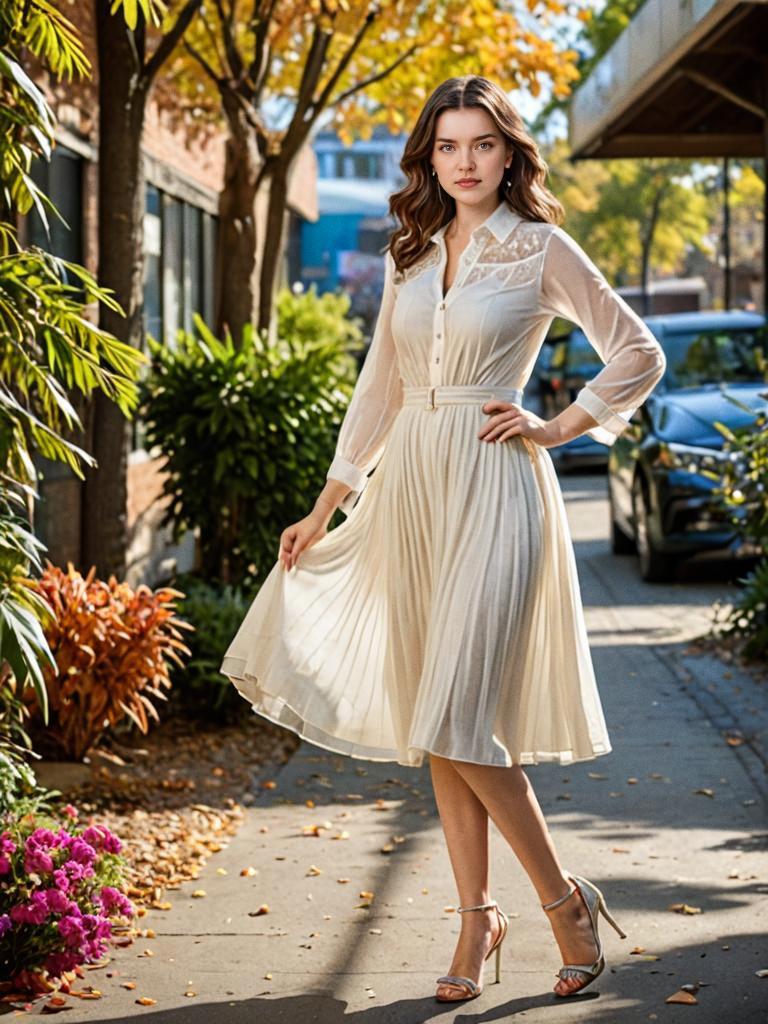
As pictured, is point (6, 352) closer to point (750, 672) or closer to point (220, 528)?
point (220, 528)

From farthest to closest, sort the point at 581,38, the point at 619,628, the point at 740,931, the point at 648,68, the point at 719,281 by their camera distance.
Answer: the point at 719,281
the point at 581,38
the point at 648,68
the point at 619,628
the point at 740,931

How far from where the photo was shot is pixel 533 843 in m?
4.57

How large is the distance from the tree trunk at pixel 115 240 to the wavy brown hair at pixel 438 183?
149 inches

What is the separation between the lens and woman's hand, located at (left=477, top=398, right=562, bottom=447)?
455 centimetres

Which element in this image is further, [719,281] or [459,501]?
[719,281]

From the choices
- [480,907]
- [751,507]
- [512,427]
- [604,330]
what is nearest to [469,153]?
[604,330]

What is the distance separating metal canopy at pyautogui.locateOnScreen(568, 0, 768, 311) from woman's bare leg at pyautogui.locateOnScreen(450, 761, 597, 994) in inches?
225

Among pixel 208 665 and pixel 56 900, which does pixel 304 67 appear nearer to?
pixel 208 665

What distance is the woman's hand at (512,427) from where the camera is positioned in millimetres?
4551

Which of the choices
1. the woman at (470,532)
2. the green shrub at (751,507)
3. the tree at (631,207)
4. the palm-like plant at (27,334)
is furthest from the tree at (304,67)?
the tree at (631,207)

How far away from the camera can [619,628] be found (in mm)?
11570

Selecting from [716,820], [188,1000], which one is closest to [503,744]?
[188,1000]

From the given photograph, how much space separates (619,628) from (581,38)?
2445 centimetres

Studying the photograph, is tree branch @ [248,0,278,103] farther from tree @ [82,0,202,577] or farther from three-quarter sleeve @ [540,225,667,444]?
three-quarter sleeve @ [540,225,667,444]
